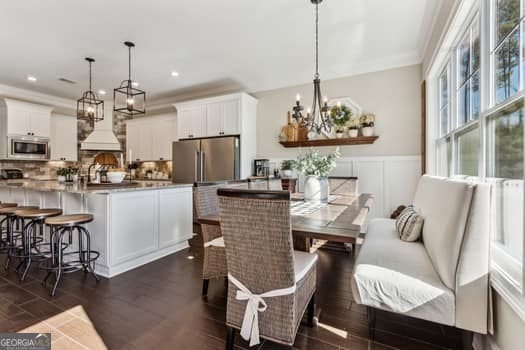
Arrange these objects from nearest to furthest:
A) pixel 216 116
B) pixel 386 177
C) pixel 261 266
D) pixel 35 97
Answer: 1. pixel 261 266
2. pixel 386 177
3. pixel 216 116
4. pixel 35 97

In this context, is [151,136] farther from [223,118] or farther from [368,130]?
[368,130]

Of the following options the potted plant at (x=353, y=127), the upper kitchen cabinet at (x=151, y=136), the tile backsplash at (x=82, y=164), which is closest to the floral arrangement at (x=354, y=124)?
the potted plant at (x=353, y=127)

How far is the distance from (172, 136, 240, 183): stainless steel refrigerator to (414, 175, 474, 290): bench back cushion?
314cm

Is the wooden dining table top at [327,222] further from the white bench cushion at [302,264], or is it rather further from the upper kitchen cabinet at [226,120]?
the upper kitchen cabinet at [226,120]

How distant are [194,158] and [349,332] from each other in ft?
12.5

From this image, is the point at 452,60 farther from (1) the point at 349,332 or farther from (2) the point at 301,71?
(1) the point at 349,332

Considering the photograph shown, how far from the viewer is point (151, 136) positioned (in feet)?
19.8

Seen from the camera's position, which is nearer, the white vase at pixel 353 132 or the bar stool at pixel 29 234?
the bar stool at pixel 29 234

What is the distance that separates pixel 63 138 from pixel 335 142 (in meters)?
5.92

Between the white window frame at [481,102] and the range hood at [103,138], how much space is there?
629 centimetres

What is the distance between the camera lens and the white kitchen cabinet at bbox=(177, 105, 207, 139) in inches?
192

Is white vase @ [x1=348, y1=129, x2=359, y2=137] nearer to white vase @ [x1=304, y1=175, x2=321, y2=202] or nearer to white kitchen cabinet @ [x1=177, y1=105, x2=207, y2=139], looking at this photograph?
white vase @ [x1=304, y1=175, x2=321, y2=202]

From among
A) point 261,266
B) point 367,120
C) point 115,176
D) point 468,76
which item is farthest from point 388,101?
point 115,176

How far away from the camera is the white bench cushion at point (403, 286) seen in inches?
51.3
